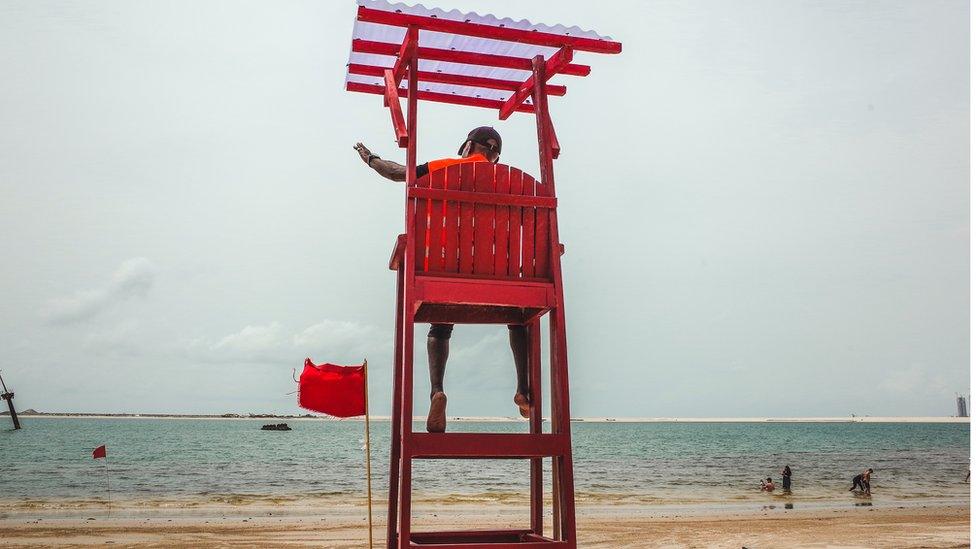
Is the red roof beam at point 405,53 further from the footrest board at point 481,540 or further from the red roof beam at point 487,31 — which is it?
the footrest board at point 481,540

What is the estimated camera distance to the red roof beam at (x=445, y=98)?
217 inches

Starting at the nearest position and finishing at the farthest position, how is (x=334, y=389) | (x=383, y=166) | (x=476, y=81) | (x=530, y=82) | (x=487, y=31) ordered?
(x=487, y=31)
(x=383, y=166)
(x=530, y=82)
(x=476, y=81)
(x=334, y=389)

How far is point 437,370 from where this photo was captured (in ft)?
16.1

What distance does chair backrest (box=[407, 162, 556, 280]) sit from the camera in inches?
169

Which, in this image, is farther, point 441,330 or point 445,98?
point 445,98

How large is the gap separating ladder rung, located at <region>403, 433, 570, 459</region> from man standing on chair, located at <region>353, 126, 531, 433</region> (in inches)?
24.7

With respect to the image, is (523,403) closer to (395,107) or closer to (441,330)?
(441,330)

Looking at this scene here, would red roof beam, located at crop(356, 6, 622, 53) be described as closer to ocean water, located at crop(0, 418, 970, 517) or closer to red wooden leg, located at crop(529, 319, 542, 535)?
red wooden leg, located at crop(529, 319, 542, 535)

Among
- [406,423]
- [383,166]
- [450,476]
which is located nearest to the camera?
[406,423]

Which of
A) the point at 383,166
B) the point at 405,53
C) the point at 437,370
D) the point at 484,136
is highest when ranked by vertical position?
the point at 405,53

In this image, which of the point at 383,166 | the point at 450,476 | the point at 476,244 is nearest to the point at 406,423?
the point at 476,244

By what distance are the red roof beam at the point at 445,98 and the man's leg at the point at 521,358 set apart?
1.69 meters

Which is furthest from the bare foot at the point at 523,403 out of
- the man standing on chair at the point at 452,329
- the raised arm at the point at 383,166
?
the raised arm at the point at 383,166

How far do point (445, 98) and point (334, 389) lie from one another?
246cm
